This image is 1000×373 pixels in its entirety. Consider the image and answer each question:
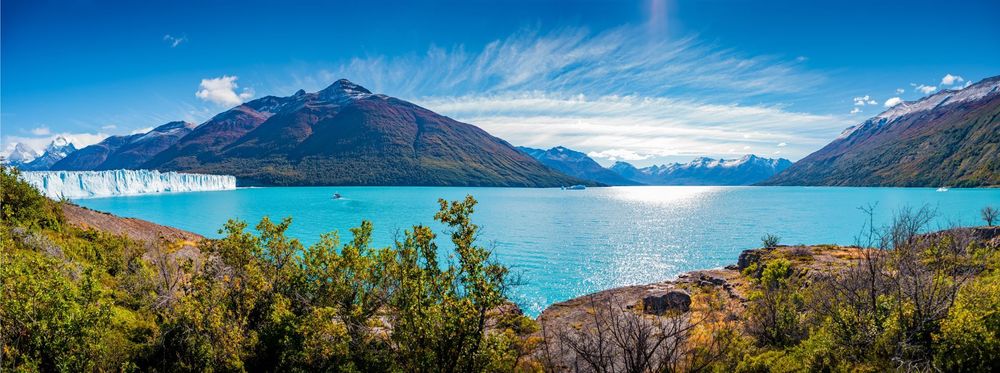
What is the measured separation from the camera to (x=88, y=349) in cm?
1334

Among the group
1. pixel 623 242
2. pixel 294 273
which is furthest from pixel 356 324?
pixel 623 242

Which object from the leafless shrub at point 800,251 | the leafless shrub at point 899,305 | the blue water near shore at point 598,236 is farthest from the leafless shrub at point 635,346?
the leafless shrub at point 800,251

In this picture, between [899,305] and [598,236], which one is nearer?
[899,305]

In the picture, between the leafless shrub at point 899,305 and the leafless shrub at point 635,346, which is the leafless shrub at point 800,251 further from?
the leafless shrub at point 899,305

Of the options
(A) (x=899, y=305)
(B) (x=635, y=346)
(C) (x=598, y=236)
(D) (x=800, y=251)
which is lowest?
(C) (x=598, y=236)

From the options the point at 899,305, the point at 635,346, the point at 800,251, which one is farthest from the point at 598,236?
the point at 635,346

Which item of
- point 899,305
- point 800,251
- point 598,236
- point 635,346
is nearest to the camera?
point 635,346

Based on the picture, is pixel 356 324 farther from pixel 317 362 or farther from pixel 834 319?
pixel 834 319

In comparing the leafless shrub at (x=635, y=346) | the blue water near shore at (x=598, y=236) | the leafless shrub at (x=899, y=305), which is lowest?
the blue water near shore at (x=598, y=236)

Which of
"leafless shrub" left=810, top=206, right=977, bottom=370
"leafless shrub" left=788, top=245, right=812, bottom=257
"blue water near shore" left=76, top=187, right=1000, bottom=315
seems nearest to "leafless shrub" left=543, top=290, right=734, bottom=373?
"leafless shrub" left=810, top=206, right=977, bottom=370

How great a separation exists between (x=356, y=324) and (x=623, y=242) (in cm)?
5909

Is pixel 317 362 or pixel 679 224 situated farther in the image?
pixel 679 224

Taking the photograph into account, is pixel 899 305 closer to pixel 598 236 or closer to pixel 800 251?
pixel 800 251

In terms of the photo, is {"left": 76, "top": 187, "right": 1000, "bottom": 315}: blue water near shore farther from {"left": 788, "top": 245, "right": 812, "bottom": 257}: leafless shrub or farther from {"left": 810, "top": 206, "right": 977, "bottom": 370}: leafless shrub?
{"left": 810, "top": 206, "right": 977, "bottom": 370}: leafless shrub
